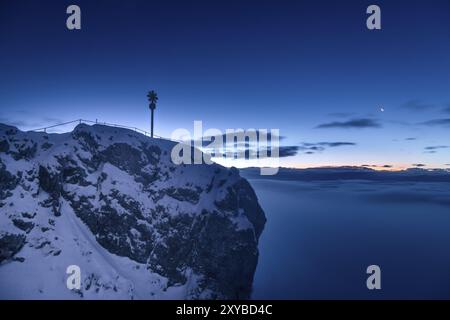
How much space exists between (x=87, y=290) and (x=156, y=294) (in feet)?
43.7

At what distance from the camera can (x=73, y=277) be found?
53.1 m

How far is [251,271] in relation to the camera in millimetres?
73750

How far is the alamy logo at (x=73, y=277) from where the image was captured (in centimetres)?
5028

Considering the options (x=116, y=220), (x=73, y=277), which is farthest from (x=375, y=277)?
(x=116, y=220)

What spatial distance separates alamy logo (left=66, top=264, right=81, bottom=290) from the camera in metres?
50.3

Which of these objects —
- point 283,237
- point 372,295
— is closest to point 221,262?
point 372,295

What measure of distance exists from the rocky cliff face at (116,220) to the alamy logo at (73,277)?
3.21 ft

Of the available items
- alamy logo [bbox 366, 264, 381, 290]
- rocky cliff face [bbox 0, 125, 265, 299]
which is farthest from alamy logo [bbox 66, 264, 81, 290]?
alamy logo [bbox 366, 264, 381, 290]

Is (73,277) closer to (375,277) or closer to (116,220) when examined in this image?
(116,220)

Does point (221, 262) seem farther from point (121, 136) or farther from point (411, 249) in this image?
point (411, 249)

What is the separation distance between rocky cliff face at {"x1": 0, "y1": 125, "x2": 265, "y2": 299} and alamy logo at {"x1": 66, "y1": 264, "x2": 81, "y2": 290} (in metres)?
0.98

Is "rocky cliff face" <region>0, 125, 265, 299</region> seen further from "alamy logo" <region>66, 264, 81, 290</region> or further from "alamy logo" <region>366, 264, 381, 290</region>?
"alamy logo" <region>366, 264, 381, 290</region>

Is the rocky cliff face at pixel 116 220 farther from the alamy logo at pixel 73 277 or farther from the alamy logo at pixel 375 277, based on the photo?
the alamy logo at pixel 375 277

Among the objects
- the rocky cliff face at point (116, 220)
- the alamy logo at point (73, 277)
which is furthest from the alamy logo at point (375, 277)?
the alamy logo at point (73, 277)
